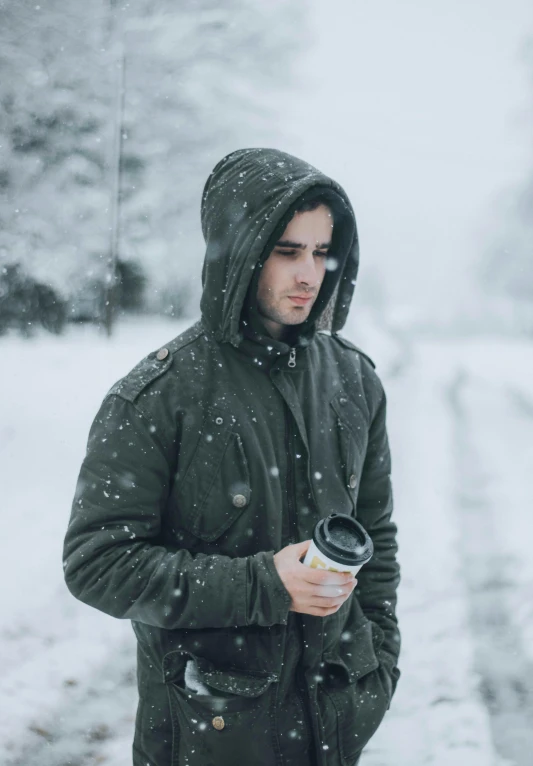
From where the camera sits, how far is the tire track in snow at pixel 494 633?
12.1ft

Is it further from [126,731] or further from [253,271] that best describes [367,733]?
[126,731]

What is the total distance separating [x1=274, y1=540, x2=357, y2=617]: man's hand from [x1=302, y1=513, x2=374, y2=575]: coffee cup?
0.08 feet

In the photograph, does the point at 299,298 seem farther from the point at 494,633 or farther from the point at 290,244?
the point at 494,633

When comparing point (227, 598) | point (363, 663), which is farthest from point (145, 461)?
point (363, 663)

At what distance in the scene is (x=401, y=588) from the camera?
17.3 feet

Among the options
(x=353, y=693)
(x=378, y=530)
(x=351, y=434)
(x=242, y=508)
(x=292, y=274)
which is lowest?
(x=353, y=693)

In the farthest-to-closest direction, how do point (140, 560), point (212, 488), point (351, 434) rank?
point (351, 434), point (212, 488), point (140, 560)

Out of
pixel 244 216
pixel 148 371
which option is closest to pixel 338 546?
pixel 148 371

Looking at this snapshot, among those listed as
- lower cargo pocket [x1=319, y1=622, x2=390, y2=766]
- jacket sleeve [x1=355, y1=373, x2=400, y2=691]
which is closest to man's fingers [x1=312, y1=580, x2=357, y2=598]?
lower cargo pocket [x1=319, y1=622, x2=390, y2=766]

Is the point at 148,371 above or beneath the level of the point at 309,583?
above

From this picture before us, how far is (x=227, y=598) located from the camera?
70.6 inches

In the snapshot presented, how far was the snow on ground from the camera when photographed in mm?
3584

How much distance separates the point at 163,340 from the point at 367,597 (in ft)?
35.1

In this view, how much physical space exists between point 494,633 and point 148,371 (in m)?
3.88
